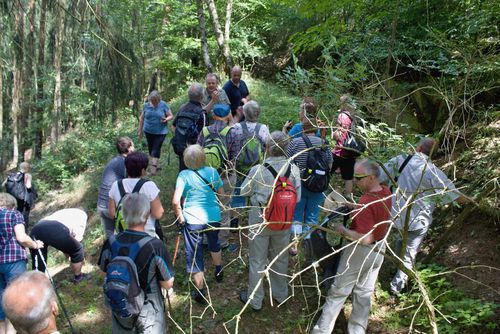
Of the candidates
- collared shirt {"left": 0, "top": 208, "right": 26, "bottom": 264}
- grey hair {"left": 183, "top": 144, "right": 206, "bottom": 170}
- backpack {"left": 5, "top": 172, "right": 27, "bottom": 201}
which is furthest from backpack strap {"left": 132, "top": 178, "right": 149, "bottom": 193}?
backpack {"left": 5, "top": 172, "right": 27, "bottom": 201}

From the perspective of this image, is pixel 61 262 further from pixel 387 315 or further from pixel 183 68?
pixel 183 68

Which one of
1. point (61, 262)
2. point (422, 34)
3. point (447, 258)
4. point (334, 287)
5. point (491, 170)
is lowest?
point (61, 262)

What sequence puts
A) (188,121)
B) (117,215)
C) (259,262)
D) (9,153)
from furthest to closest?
(9,153) < (188,121) < (259,262) < (117,215)

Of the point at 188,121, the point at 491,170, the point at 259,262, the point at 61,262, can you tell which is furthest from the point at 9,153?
→ the point at 491,170

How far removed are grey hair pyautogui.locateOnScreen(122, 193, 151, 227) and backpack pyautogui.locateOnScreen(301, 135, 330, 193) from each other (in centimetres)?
202

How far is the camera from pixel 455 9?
641 cm

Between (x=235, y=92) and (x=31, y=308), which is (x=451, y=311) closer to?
(x=31, y=308)

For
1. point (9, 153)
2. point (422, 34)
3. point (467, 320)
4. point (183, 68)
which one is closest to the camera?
point (467, 320)

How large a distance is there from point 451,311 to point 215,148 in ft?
10.2

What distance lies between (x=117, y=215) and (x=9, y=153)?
24.5 m

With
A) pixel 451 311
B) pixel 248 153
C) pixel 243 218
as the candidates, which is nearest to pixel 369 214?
pixel 451 311

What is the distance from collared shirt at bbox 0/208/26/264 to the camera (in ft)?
12.8

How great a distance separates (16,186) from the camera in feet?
24.2

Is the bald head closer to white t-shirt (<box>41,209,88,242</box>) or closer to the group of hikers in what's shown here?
the group of hikers
